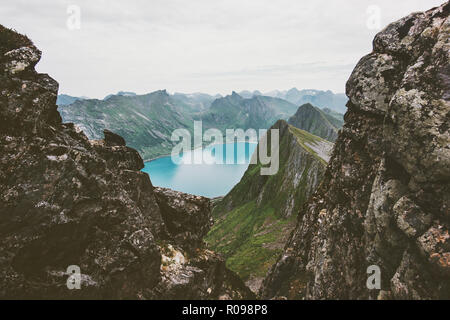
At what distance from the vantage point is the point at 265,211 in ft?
360

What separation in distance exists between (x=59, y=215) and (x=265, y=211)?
99978 millimetres

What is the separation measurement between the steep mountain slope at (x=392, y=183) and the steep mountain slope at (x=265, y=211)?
3769 centimetres

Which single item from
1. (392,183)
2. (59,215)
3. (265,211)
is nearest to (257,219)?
(265,211)

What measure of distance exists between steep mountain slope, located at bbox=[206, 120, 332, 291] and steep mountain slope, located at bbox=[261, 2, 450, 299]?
37.7 metres

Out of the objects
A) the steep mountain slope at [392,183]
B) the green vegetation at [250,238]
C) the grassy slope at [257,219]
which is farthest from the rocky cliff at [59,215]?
the green vegetation at [250,238]

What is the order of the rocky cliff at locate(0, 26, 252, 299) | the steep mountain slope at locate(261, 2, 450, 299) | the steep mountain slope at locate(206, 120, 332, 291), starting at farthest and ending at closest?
the steep mountain slope at locate(206, 120, 332, 291) < the steep mountain slope at locate(261, 2, 450, 299) < the rocky cliff at locate(0, 26, 252, 299)

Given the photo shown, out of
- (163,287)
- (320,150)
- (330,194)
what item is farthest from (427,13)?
(320,150)

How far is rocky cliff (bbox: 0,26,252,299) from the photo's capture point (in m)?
14.3

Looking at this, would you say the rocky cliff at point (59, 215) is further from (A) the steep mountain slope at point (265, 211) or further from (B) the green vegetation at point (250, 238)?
(B) the green vegetation at point (250, 238)

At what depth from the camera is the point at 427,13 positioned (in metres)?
20.7

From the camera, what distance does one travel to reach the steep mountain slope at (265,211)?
71.8 meters

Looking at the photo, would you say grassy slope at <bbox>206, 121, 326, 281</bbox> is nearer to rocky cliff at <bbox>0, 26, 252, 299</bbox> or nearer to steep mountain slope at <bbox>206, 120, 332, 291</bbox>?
steep mountain slope at <bbox>206, 120, 332, 291</bbox>

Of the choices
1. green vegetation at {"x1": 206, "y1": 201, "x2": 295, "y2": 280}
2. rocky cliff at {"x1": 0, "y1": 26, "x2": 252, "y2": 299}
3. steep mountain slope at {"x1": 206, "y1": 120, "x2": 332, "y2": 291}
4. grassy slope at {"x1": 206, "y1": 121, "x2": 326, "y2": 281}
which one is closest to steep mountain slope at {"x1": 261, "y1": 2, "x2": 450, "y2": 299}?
rocky cliff at {"x1": 0, "y1": 26, "x2": 252, "y2": 299}

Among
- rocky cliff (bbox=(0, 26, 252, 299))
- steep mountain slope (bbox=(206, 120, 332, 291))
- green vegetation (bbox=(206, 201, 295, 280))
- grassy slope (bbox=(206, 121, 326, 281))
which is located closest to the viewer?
rocky cliff (bbox=(0, 26, 252, 299))
